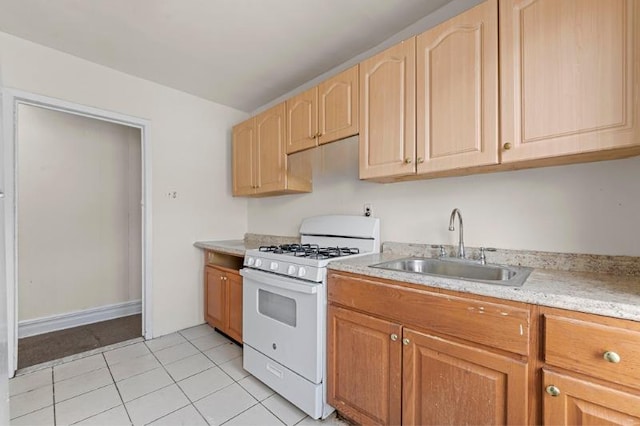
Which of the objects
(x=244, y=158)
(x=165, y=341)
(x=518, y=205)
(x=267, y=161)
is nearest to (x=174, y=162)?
(x=244, y=158)

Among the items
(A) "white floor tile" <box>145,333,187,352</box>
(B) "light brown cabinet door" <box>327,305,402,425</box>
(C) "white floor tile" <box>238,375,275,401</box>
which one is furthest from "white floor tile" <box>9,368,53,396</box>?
(B) "light brown cabinet door" <box>327,305,402,425</box>

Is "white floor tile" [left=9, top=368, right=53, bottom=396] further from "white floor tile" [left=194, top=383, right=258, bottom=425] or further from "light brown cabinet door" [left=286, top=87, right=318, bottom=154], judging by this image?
"light brown cabinet door" [left=286, top=87, right=318, bottom=154]

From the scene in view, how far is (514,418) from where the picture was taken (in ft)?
3.25

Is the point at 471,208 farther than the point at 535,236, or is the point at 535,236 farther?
the point at 471,208

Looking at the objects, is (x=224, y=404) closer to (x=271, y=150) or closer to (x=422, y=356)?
(x=422, y=356)

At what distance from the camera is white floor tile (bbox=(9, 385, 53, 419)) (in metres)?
1.68

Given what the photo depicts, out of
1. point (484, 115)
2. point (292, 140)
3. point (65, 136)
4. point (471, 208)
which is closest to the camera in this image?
point (484, 115)

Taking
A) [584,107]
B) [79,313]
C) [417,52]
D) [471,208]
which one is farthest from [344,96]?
[79,313]

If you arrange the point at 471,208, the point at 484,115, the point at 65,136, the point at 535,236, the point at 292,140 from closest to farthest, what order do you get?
the point at 484,115, the point at 535,236, the point at 471,208, the point at 292,140, the point at 65,136

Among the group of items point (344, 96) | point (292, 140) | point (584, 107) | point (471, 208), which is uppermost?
point (344, 96)

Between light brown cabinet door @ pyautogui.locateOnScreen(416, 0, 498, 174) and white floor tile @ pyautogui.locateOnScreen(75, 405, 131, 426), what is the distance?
216 centimetres

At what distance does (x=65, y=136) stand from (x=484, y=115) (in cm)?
390

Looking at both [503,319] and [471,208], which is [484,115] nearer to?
[471,208]

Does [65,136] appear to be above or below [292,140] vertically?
above
